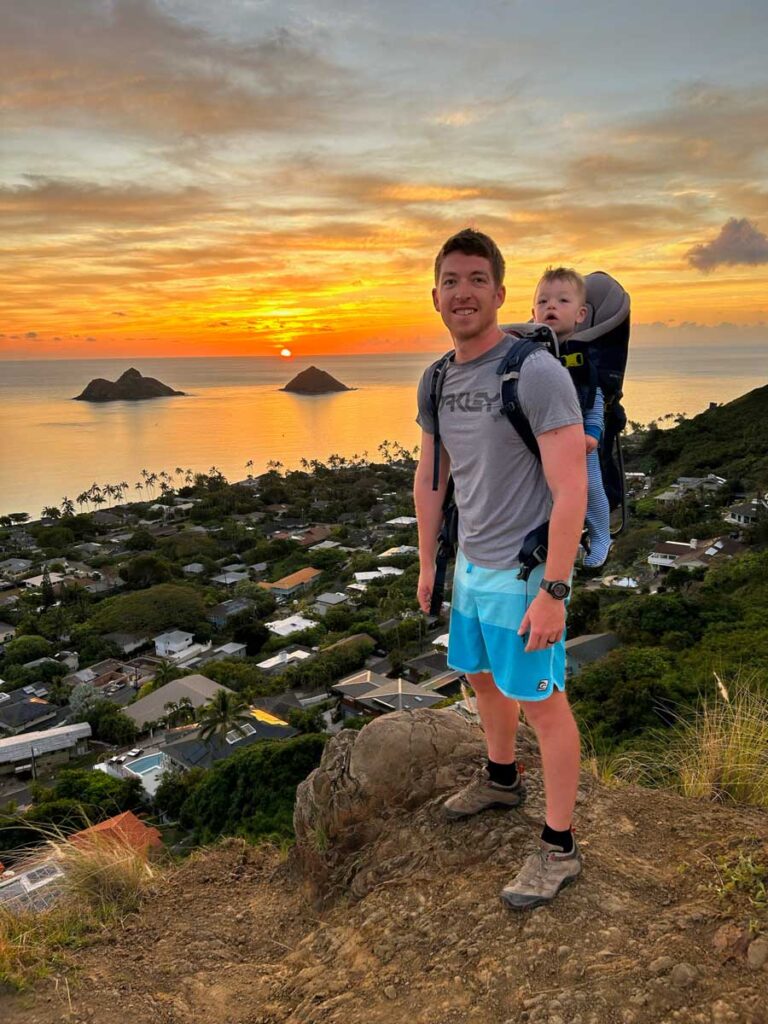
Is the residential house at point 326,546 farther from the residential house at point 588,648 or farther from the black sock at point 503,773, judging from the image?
the black sock at point 503,773

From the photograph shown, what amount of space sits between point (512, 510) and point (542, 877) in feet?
3.73

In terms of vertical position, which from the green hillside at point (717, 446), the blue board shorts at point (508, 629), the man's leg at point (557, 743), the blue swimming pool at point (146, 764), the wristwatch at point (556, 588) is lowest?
the blue swimming pool at point (146, 764)

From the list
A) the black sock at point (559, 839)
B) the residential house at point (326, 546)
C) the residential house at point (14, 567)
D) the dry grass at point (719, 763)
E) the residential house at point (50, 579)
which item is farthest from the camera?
the residential house at point (326, 546)

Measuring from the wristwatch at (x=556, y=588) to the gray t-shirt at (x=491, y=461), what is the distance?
0.52 ft

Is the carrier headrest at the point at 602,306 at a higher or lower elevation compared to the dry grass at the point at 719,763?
higher

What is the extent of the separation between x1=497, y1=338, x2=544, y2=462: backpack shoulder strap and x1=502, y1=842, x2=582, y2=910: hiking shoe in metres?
1.26

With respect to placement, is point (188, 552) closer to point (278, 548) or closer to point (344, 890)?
point (278, 548)

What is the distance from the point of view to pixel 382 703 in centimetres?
1891

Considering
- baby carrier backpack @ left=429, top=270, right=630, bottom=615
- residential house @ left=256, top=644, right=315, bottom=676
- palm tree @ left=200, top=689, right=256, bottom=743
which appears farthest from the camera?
residential house @ left=256, top=644, right=315, bottom=676

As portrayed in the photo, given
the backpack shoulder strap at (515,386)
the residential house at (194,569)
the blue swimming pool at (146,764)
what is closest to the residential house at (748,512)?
the blue swimming pool at (146,764)

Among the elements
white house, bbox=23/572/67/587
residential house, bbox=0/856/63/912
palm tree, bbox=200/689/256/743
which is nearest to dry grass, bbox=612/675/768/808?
residential house, bbox=0/856/63/912

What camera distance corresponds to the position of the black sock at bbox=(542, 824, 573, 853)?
2.19 meters

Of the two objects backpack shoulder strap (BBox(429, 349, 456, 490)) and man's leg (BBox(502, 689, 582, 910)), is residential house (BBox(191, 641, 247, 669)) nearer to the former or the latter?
man's leg (BBox(502, 689, 582, 910))

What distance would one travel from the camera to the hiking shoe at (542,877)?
2.10 metres
